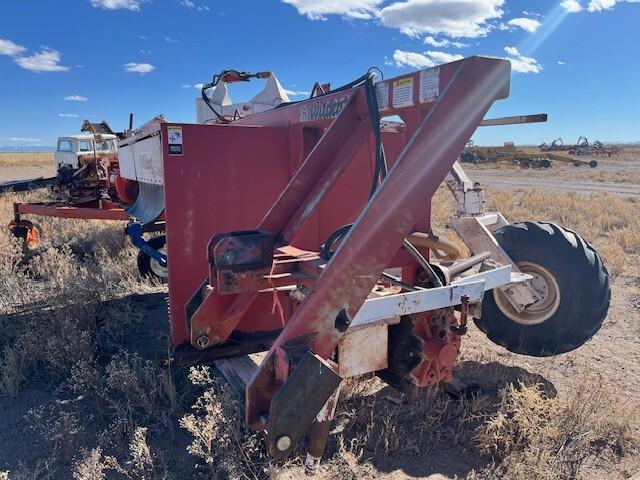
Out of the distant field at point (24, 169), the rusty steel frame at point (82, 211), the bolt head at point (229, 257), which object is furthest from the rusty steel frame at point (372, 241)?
the distant field at point (24, 169)

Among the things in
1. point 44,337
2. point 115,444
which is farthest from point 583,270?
point 44,337

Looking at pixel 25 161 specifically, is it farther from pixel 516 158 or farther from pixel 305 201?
pixel 305 201

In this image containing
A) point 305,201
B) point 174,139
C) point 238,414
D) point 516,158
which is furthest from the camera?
point 516,158

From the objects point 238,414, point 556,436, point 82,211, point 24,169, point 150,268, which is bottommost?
point 556,436

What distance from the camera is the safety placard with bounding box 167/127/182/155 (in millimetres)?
3123

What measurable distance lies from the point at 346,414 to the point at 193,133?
2023 millimetres

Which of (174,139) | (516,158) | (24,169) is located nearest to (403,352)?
(174,139)

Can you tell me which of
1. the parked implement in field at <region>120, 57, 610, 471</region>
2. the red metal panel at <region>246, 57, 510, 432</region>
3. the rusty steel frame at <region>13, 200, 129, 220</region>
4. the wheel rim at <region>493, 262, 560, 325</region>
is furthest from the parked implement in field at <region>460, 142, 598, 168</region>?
the red metal panel at <region>246, 57, 510, 432</region>

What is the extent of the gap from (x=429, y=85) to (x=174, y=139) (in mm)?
1661

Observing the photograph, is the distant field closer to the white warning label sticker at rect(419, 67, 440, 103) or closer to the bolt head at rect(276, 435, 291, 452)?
the white warning label sticker at rect(419, 67, 440, 103)

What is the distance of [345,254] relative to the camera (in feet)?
6.54

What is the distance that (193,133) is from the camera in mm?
3188

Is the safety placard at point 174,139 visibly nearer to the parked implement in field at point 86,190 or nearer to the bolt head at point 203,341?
the bolt head at point 203,341

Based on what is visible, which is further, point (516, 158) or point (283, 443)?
point (516, 158)
